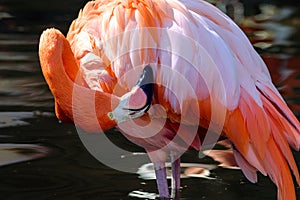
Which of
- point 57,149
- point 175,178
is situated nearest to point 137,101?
point 175,178

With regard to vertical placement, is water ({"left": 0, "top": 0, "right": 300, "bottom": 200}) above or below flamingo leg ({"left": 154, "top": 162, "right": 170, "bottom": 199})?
below

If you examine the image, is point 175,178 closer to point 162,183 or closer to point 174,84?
point 162,183

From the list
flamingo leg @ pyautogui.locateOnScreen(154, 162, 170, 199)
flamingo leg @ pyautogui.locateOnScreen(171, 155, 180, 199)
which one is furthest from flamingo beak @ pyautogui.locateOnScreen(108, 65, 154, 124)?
flamingo leg @ pyautogui.locateOnScreen(171, 155, 180, 199)

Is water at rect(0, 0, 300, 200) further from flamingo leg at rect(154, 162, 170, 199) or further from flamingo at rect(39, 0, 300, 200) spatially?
flamingo at rect(39, 0, 300, 200)

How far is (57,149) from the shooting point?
5.46 meters

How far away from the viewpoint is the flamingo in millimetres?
3859

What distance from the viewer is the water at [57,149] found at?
475cm

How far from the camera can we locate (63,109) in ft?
13.4

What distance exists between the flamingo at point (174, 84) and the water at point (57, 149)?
0.70 m

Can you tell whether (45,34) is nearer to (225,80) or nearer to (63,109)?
(63,109)

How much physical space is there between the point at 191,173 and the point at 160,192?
68cm

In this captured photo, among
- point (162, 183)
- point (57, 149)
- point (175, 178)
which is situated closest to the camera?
point (162, 183)

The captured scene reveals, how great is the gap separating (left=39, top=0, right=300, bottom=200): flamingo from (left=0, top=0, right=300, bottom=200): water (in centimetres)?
70

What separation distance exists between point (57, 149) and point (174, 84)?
1.83 meters
